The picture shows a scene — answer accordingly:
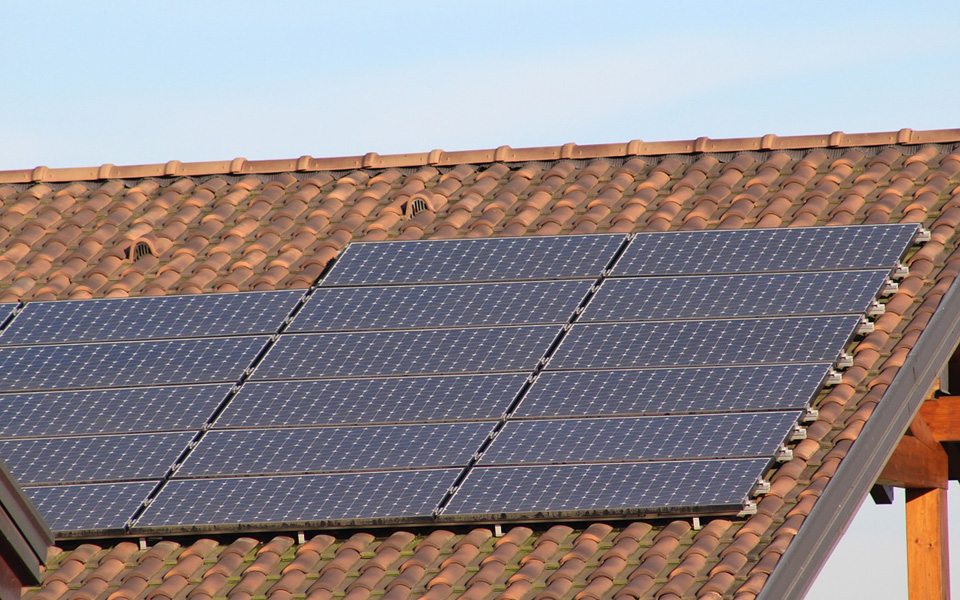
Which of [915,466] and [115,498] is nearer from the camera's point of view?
[115,498]

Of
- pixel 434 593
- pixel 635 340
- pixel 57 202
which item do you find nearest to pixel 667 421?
pixel 635 340

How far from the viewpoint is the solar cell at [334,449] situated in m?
15.5

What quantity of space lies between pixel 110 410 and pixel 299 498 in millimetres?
2051

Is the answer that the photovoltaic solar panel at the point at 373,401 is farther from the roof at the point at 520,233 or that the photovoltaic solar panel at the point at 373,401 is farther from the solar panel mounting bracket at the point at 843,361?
the solar panel mounting bracket at the point at 843,361

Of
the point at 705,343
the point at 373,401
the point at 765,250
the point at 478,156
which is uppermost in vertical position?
the point at 478,156

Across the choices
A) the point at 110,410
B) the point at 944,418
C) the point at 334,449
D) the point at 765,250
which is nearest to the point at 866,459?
the point at 765,250

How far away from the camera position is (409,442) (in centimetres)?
1564

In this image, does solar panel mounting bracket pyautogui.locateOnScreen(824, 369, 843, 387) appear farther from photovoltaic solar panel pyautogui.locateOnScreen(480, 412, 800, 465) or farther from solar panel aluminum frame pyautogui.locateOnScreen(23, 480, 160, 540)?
solar panel aluminum frame pyautogui.locateOnScreen(23, 480, 160, 540)

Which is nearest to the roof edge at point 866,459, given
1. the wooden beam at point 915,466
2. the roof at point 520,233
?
the roof at point 520,233

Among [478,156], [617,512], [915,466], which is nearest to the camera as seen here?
[617,512]

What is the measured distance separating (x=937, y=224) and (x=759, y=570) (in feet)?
15.2

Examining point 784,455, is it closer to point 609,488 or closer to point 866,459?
point 866,459

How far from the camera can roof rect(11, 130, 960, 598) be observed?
14.6m

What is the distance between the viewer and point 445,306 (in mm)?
17094
